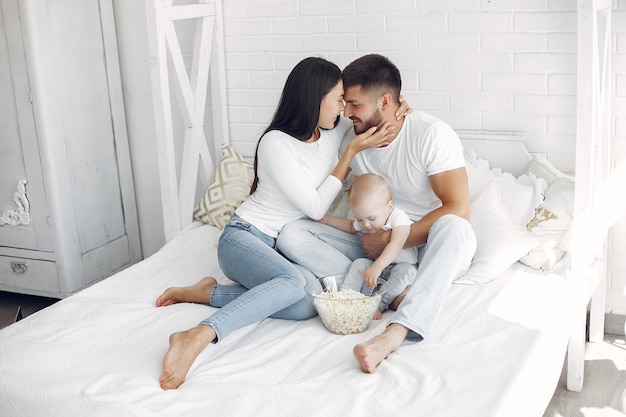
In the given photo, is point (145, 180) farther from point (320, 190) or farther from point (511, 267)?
point (511, 267)

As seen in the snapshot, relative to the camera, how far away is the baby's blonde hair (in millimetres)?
Answer: 2551

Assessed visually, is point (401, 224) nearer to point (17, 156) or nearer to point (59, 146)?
point (59, 146)

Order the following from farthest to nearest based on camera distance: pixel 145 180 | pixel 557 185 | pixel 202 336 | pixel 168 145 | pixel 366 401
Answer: pixel 145 180 → pixel 168 145 → pixel 557 185 → pixel 202 336 → pixel 366 401

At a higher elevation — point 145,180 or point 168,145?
point 168,145

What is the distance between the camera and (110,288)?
106 inches

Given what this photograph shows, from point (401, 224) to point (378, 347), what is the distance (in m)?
0.60

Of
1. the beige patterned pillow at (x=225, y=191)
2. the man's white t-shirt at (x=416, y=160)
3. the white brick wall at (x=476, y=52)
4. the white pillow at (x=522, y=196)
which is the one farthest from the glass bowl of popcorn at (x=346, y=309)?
the white brick wall at (x=476, y=52)

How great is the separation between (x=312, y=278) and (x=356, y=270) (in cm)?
15

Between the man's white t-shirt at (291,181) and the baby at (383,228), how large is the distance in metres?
0.14

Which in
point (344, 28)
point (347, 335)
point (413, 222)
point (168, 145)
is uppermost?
point (344, 28)

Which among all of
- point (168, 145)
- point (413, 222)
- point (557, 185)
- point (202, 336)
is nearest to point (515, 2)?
point (557, 185)

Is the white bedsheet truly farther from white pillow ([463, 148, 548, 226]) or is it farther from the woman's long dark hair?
the woman's long dark hair

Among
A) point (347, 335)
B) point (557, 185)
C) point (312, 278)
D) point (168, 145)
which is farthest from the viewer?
point (168, 145)

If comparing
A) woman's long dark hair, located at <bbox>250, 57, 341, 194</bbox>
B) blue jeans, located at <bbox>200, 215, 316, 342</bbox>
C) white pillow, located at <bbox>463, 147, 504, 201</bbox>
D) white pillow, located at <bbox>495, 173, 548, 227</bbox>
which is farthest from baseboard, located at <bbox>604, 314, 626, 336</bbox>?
woman's long dark hair, located at <bbox>250, 57, 341, 194</bbox>
